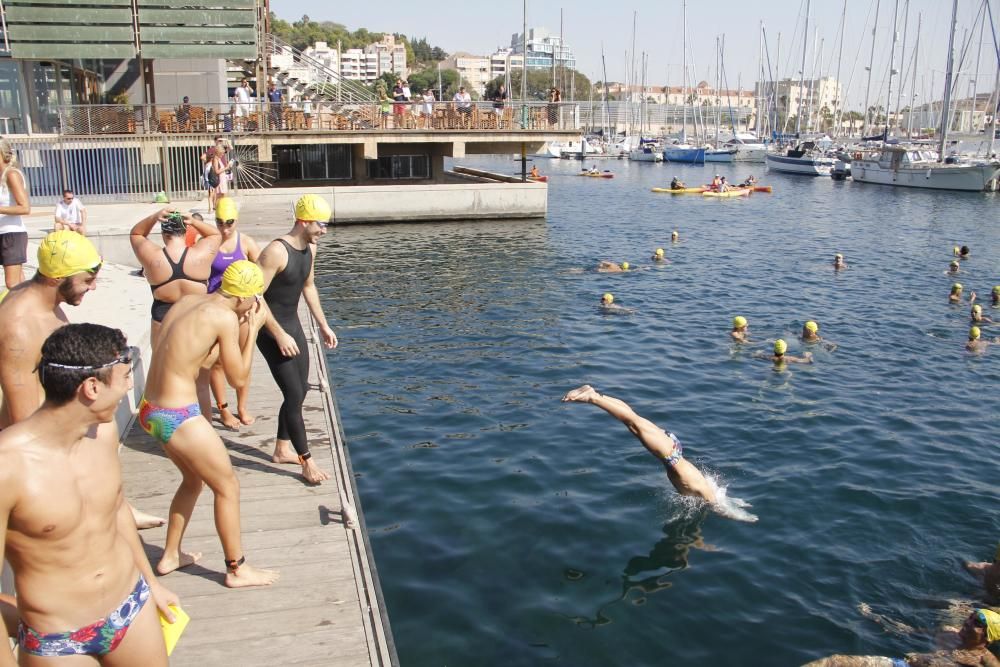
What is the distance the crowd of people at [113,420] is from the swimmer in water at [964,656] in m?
4.03

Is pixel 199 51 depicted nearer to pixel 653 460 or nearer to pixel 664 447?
pixel 653 460

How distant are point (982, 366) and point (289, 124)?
24763mm

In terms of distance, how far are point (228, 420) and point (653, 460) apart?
206 inches

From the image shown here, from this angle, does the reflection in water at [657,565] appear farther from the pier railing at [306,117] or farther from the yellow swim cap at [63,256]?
the pier railing at [306,117]

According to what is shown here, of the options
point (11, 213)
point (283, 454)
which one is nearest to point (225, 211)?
point (283, 454)

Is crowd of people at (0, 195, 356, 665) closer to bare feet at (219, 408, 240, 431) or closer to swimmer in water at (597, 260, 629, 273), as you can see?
bare feet at (219, 408, 240, 431)

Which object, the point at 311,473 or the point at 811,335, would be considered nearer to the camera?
the point at 311,473

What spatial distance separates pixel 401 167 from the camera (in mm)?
39281

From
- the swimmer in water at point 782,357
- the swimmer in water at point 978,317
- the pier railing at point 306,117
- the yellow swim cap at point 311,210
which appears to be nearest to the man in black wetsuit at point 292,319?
the yellow swim cap at point 311,210

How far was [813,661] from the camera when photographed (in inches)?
256

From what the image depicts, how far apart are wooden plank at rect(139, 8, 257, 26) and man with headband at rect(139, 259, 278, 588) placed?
28.9 meters

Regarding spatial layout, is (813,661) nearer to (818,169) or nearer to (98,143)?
(98,143)

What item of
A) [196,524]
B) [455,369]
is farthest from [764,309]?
[196,524]

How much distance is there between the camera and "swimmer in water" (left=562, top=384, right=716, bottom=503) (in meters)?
8.11
